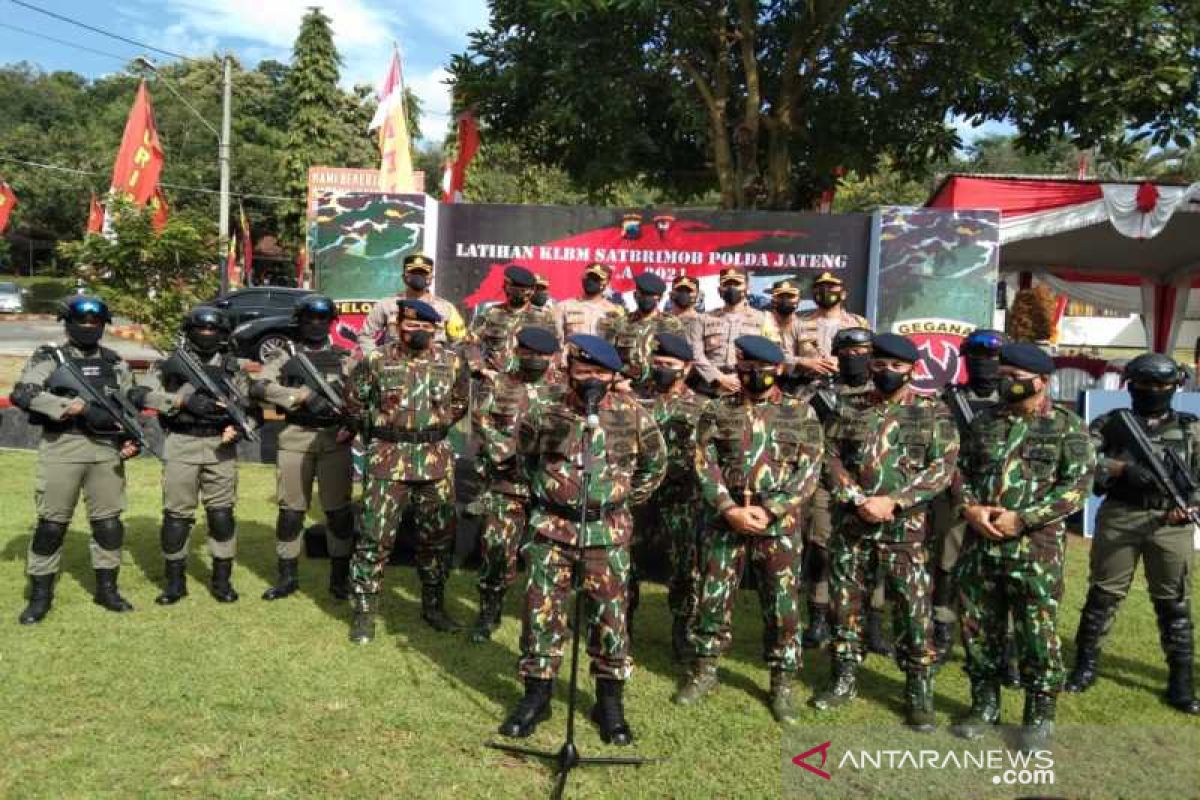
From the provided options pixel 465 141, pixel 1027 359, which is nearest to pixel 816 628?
pixel 1027 359

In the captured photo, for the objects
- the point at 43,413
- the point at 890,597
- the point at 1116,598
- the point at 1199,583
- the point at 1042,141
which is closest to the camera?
the point at 890,597

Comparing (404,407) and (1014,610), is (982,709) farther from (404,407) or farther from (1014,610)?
(404,407)

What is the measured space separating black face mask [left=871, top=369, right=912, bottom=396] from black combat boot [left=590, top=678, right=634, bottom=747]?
212 cm

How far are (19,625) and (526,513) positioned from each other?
135 inches

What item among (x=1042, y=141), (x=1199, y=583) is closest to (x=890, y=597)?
(x=1199, y=583)

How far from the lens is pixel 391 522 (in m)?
5.51

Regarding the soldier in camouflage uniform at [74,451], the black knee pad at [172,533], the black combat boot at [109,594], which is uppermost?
the soldier in camouflage uniform at [74,451]

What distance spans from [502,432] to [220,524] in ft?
7.73

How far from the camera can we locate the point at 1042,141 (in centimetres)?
1240

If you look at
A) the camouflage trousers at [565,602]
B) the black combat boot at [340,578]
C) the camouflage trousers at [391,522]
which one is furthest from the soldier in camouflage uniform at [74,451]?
the camouflage trousers at [565,602]

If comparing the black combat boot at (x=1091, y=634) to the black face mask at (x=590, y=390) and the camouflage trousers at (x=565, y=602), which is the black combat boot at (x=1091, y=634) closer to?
the camouflage trousers at (x=565, y=602)

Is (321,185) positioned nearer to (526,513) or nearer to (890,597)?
(526,513)

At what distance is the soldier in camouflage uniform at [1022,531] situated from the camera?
420cm

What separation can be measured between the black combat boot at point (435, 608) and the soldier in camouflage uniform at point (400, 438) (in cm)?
41
